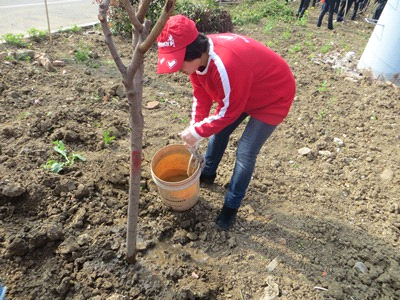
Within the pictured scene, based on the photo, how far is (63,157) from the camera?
9.96 feet

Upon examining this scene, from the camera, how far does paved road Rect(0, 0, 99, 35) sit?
7203 millimetres

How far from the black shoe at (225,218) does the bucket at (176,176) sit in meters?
0.25

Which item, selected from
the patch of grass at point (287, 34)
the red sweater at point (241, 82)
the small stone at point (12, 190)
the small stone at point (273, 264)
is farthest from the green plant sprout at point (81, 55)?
the small stone at point (273, 264)

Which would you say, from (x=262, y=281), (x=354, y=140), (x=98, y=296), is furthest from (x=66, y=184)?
(x=354, y=140)

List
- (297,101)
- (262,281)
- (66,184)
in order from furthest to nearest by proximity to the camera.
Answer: (297,101) → (66,184) → (262,281)

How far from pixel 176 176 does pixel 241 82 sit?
1349 mm

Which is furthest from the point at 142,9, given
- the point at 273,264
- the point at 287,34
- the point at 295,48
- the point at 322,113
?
the point at 287,34

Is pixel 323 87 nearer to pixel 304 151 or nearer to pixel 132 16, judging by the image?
pixel 304 151

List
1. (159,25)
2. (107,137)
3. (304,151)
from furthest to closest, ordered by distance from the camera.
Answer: (304,151)
(107,137)
(159,25)

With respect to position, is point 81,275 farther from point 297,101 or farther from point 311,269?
point 297,101

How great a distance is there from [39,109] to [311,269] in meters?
3.27

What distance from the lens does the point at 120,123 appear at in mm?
3695

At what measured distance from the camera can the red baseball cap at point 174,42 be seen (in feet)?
5.88

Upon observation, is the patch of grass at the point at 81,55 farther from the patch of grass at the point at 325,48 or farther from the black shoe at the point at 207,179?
the patch of grass at the point at 325,48
